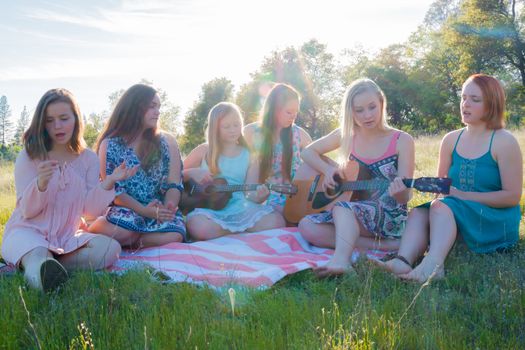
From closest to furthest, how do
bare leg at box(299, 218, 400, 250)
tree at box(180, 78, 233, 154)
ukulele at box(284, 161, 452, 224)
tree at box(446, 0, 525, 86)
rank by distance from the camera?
1. ukulele at box(284, 161, 452, 224)
2. bare leg at box(299, 218, 400, 250)
3. tree at box(446, 0, 525, 86)
4. tree at box(180, 78, 233, 154)

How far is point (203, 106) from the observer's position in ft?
97.1

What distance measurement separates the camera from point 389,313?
2.40 m

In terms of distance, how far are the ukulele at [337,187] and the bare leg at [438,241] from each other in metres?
0.15

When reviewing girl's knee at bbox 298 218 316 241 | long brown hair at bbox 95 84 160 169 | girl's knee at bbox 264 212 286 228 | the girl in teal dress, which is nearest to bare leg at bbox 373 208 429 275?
the girl in teal dress

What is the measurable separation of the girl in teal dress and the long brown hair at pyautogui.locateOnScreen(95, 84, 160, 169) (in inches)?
92.5

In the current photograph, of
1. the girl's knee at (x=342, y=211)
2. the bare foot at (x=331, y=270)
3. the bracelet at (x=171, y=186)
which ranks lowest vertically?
the bare foot at (x=331, y=270)

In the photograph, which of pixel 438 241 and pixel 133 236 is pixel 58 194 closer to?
pixel 133 236

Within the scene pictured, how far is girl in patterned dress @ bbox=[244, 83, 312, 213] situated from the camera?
5.30 meters

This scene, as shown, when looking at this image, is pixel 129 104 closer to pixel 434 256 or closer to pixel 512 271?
pixel 434 256

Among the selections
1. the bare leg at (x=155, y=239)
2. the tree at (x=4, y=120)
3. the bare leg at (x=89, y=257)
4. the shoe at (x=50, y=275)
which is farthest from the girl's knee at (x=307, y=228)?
the tree at (x=4, y=120)

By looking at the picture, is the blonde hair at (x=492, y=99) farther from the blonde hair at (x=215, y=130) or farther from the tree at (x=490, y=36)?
the tree at (x=490, y=36)

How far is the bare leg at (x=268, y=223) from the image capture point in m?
4.91

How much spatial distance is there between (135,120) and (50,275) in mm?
1941

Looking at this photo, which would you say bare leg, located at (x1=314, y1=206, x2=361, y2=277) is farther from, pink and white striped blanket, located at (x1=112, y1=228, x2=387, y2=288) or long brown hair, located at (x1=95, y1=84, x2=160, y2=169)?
long brown hair, located at (x1=95, y1=84, x2=160, y2=169)
